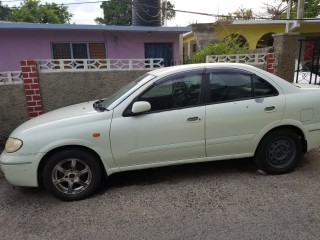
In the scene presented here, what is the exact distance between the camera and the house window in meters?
10.1

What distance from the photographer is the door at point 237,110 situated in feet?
11.5

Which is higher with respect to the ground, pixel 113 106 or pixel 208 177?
pixel 113 106

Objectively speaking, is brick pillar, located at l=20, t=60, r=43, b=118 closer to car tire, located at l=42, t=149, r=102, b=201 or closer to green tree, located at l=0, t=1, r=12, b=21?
car tire, located at l=42, t=149, r=102, b=201

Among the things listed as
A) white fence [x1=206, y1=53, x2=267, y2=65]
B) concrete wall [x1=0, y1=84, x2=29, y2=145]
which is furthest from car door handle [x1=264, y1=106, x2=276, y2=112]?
concrete wall [x1=0, y1=84, x2=29, y2=145]

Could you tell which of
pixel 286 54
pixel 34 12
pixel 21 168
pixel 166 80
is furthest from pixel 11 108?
pixel 34 12

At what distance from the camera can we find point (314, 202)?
3.11 metres

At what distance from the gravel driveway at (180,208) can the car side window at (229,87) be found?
1.13 meters

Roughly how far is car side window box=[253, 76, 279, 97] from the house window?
26.5 feet

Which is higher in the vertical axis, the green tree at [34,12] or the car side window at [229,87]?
the green tree at [34,12]

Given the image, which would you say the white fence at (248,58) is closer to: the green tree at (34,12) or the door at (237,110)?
the door at (237,110)

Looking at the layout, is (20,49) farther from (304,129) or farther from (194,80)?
(304,129)

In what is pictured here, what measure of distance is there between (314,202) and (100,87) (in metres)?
4.38

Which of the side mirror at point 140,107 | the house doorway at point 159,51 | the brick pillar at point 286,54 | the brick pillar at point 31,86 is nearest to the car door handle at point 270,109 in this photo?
the side mirror at point 140,107

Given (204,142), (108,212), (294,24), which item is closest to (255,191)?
(204,142)
